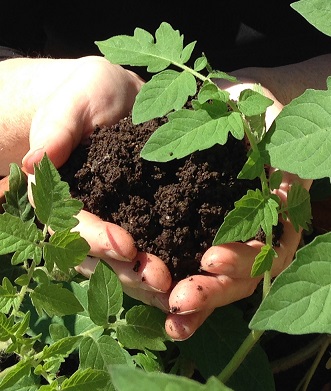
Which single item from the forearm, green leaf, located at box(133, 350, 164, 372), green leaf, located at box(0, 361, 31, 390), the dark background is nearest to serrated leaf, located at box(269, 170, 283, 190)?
green leaf, located at box(133, 350, 164, 372)

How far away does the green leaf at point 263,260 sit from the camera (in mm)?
774

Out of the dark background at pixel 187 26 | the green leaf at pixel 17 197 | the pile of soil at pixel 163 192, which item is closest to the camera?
the pile of soil at pixel 163 192

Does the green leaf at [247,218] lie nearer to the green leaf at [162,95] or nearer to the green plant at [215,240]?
the green plant at [215,240]

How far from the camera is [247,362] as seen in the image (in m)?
0.95

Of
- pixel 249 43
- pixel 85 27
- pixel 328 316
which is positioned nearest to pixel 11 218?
pixel 328 316

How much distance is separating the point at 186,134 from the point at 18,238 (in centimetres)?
27

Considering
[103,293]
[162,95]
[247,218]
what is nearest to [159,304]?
[103,293]

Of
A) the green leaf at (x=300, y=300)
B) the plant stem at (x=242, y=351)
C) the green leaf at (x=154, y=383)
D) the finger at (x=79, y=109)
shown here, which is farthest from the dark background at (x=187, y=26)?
the green leaf at (x=154, y=383)

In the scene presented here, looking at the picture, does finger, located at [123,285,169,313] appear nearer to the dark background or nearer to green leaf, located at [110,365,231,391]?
green leaf, located at [110,365,231,391]

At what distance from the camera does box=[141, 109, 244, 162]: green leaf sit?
746 mm

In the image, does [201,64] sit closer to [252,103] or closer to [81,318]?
[252,103]

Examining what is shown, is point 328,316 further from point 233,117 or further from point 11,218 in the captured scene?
point 11,218

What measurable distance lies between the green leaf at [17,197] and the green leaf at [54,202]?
0.26m

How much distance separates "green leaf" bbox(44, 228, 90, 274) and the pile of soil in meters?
0.15
